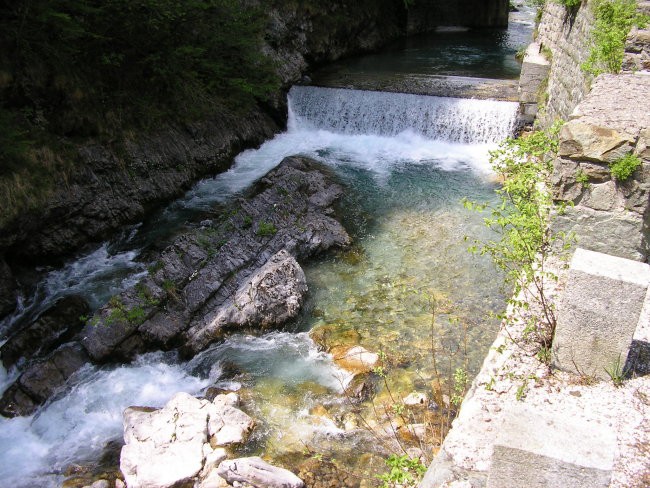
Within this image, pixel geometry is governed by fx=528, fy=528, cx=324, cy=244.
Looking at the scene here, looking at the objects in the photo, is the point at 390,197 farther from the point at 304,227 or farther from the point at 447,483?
the point at 447,483

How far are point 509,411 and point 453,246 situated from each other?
17.2ft

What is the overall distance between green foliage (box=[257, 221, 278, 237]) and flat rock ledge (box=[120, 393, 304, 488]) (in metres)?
2.81

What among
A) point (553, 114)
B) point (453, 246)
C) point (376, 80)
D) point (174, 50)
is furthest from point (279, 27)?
point (453, 246)

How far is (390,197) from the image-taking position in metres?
9.04

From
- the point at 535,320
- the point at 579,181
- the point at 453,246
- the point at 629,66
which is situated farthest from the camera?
the point at 453,246

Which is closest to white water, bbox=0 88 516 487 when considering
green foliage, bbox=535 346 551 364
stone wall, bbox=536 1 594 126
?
stone wall, bbox=536 1 594 126

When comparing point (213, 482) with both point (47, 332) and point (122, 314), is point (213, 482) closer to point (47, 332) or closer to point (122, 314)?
point (122, 314)

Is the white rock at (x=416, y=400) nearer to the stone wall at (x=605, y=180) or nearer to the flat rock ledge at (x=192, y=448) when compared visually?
the flat rock ledge at (x=192, y=448)

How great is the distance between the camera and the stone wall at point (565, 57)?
7.29 m

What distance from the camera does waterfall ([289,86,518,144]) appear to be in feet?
35.4

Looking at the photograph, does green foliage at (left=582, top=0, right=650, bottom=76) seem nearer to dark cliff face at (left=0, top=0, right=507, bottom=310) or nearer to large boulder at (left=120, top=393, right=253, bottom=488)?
large boulder at (left=120, top=393, right=253, bottom=488)

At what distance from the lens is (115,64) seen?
8445mm

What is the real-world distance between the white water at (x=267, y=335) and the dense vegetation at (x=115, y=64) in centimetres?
157

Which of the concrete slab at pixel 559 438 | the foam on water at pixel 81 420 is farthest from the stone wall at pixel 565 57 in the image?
the foam on water at pixel 81 420
